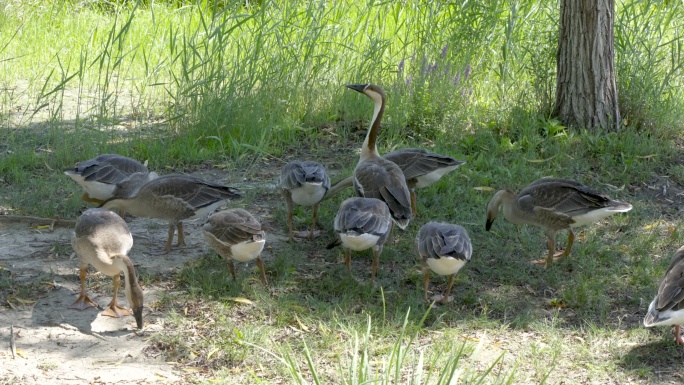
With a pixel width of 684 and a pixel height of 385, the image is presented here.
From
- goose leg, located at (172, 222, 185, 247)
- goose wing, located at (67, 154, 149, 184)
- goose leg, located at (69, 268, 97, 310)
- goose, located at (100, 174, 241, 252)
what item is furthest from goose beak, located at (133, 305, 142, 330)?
goose wing, located at (67, 154, 149, 184)

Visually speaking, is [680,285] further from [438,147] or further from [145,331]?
[438,147]

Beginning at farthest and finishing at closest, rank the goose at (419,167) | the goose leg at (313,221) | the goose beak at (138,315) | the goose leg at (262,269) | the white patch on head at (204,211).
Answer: the goose at (419,167) < the goose leg at (313,221) < the white patch on head at (204,211) < the goose leg at (262,269) < the goose beak at (138,315)

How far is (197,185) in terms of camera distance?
754 centimetres

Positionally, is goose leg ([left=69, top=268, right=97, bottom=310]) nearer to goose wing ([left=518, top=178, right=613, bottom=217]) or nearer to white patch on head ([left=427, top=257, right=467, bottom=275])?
white patch on head ([left=427, top=257, right=467, bottom=275])

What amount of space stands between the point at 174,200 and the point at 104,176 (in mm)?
947

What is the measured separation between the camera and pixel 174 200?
734cm

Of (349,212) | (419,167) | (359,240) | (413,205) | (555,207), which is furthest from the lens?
(413,205)

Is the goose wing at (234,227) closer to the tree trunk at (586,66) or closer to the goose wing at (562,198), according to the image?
the goose wing at (562,198)

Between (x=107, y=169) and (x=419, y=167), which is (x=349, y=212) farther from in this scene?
(x=107, y=169)

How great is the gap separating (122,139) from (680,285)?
7.13 m

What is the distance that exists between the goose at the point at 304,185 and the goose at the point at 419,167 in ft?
1.28

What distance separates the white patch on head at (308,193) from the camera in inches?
297

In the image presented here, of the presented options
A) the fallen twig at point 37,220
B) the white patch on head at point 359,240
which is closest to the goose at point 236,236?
the white patch on head at point 359,240

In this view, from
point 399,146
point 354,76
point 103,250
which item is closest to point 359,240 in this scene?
point 103,250
